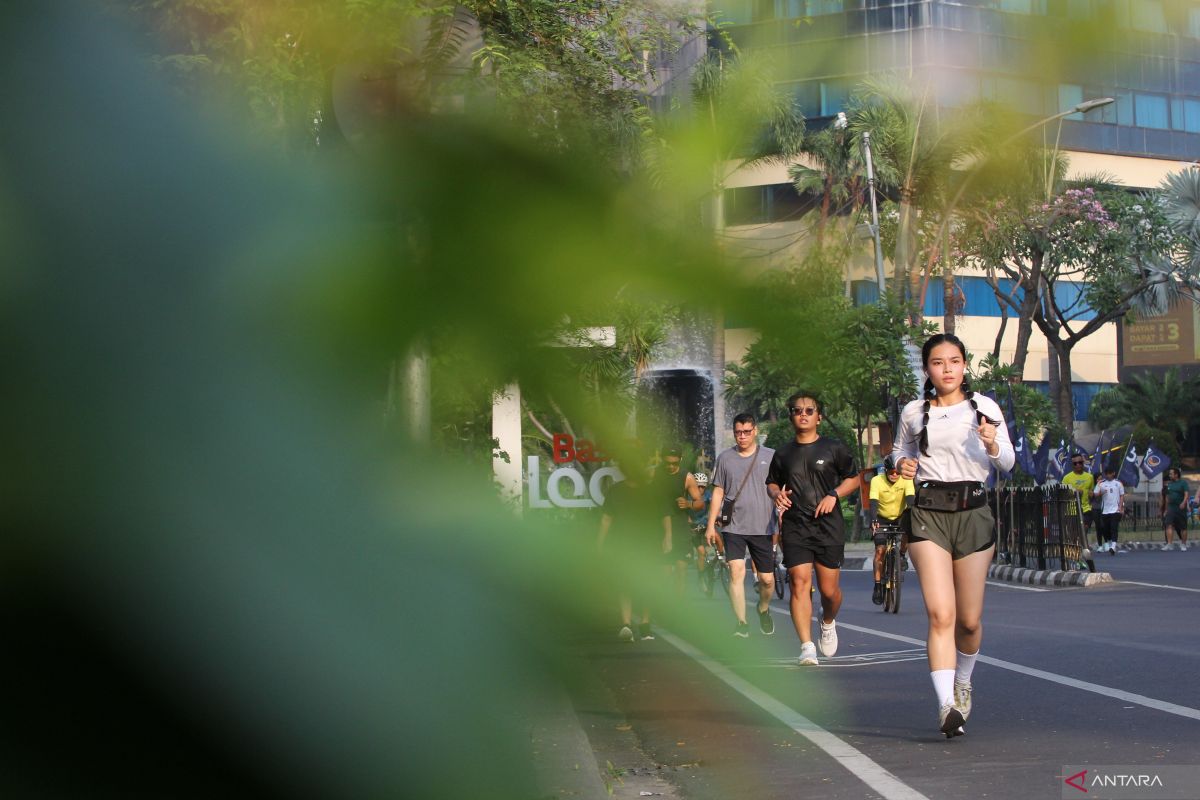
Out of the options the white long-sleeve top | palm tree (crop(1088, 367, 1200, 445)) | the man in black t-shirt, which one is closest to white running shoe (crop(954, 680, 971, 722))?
the white long-sleeve top

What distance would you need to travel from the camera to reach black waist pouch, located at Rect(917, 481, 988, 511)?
695cm

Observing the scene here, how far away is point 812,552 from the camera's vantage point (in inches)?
417

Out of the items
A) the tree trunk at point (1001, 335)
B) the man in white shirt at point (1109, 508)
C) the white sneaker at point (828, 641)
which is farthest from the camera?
the man in white shirt at point (1109, 508)

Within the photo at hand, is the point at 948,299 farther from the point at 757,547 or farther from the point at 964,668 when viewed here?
the point at 757,547

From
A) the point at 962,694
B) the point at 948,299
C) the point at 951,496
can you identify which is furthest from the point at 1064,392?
the point at 962,694

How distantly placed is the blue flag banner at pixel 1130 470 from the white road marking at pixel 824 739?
33.6 metres

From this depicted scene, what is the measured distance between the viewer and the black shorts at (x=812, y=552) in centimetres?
1059

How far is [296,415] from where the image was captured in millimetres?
887

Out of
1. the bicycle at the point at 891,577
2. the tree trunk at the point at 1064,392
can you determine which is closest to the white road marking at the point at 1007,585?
the bicycle at the point at 891,577

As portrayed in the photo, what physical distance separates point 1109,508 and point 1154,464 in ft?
34.5

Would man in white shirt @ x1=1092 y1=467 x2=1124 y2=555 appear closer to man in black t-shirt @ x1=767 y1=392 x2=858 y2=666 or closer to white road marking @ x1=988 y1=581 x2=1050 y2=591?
white road marking @ x1=988 y1=581 x2=1050 y2=591

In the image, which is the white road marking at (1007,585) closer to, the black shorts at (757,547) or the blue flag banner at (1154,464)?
the black shorts at (757,547)

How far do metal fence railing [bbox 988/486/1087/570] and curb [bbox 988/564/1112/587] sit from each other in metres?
0.24

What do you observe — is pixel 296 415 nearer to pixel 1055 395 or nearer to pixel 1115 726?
pixel 1055 395
